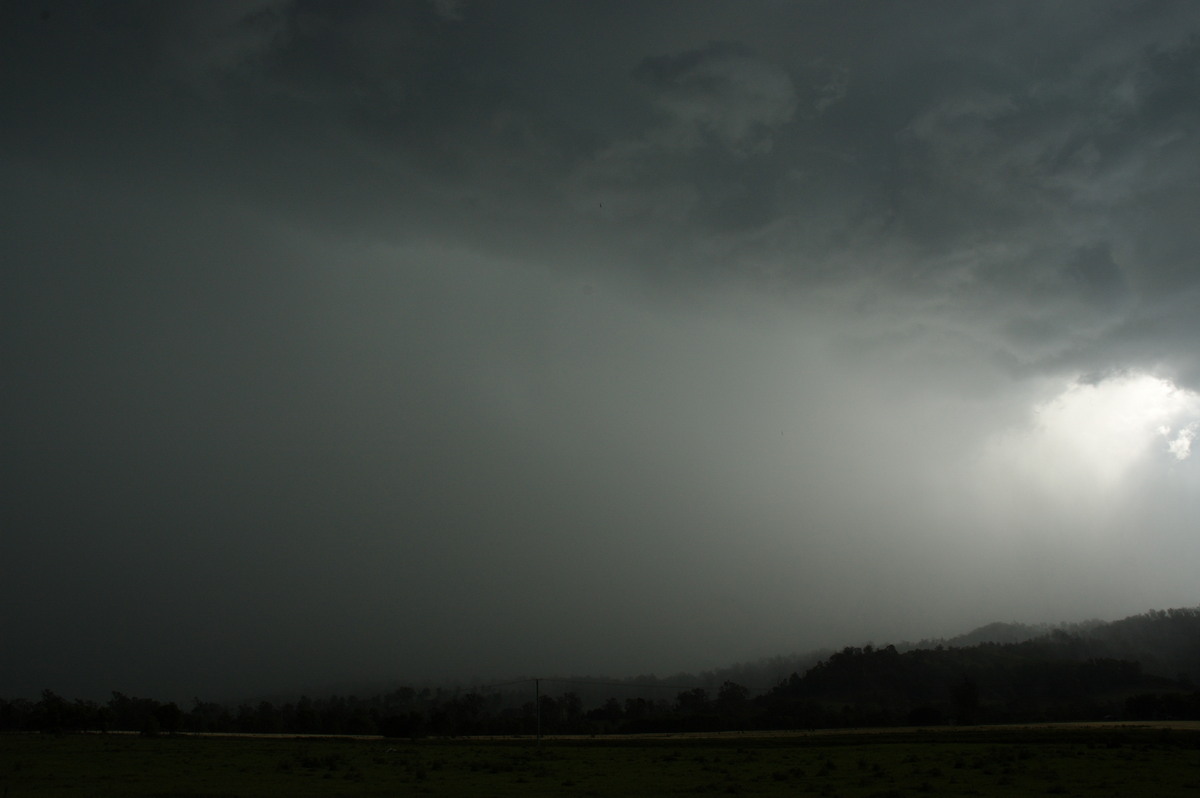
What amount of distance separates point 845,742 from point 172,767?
239 ft

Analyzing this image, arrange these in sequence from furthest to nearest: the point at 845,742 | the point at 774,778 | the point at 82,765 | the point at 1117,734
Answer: the point at 845,742 < the point at 1117,734 < the point at 82,765 < the point at 774,778

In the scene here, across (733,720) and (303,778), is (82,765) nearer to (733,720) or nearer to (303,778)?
(303,778)

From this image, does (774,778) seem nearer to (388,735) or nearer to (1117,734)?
(1117,734)

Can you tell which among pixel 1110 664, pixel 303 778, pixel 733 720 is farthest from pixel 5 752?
pixel 1110 664

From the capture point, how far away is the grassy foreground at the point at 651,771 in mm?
41375

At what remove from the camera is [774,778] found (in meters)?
47.0

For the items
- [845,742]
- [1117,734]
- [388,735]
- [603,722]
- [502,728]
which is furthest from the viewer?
[603,722]

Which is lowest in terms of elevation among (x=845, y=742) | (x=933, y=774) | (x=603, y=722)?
(x=603, y=722)

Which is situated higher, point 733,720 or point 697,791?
point 697,791

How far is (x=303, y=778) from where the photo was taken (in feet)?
164

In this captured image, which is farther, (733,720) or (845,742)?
(733,720)

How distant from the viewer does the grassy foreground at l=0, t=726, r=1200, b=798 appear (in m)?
41.4

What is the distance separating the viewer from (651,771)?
180ft

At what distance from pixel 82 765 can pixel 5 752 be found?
69.1 feet
